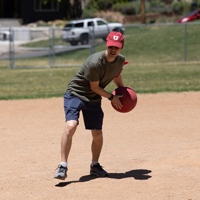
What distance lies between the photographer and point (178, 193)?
4.85 m

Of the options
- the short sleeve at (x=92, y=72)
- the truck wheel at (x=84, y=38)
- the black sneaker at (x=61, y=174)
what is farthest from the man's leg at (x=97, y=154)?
the truck wheel at (x=84, y=38)

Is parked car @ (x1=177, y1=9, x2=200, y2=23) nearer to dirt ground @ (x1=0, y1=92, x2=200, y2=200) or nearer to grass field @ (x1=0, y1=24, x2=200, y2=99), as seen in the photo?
grass field @ (x1=0, y1=24, x2=200, y2=99)

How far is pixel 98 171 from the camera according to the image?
5.68 m

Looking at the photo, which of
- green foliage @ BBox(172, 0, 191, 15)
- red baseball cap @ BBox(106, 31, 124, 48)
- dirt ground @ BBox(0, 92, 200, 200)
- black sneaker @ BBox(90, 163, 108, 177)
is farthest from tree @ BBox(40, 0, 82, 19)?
red baseball cap @ BBox(106, 31, 124, 48)

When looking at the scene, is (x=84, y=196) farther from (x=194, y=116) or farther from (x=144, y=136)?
(x=194, y=116)

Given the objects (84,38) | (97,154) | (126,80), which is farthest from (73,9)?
(97,154)

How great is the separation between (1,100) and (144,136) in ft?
20.5

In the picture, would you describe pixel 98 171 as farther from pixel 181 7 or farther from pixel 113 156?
pixel 181 7

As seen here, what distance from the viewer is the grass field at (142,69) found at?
582 inches

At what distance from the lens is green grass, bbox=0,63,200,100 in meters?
14.2

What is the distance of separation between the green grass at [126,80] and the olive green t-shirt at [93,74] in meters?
7.82

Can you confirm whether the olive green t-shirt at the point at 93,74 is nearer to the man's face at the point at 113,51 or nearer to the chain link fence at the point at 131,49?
the man's face at the point at 113,51

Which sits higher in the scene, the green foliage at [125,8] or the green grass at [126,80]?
the green foliage at [125,8]

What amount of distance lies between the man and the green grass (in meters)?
7.78
